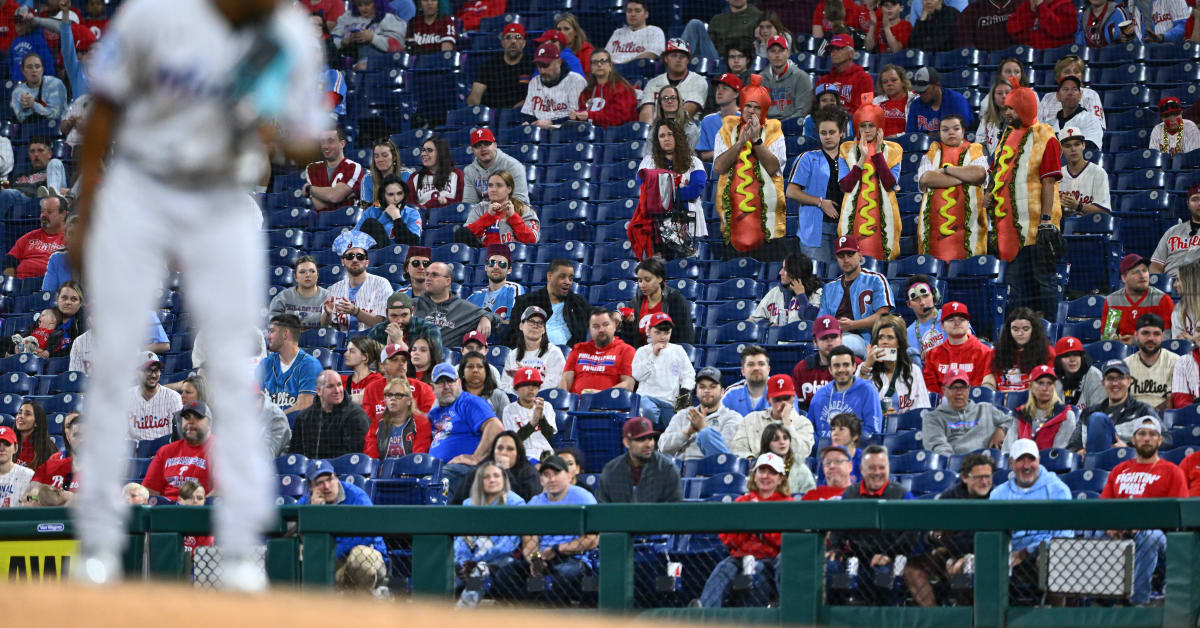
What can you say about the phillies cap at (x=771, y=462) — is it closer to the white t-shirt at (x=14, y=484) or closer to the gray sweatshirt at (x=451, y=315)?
the gray sweatshirt at (x=451, y=315)

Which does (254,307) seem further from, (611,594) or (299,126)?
(611,594)

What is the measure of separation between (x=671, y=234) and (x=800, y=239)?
95 centimetres

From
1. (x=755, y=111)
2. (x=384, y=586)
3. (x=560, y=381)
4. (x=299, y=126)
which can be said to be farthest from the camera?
(x=755, y=111)

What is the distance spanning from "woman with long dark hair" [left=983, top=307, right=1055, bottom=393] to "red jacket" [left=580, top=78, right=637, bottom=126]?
16.2ft

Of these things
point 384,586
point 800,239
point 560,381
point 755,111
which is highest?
point 755,111

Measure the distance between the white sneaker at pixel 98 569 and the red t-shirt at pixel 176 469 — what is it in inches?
227

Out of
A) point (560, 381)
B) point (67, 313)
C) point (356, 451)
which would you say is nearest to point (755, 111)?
point (560, 381)

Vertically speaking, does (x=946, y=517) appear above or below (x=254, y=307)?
below

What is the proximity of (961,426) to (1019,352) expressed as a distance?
0.83m

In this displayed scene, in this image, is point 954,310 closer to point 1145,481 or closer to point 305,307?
point 1145,481

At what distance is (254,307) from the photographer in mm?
3771

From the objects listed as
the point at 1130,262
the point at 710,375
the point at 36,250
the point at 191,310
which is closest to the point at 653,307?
the point at 710,375

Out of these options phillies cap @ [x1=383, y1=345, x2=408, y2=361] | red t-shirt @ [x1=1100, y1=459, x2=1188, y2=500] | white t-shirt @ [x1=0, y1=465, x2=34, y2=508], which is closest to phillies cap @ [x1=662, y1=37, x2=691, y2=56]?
phillies cap @ [x1=383, y1=345, x2=408, y2=361]

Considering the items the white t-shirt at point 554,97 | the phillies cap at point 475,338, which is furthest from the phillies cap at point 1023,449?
the white t-shirt at point 554,97
